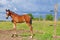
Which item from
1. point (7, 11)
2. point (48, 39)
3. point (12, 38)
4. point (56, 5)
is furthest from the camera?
point (7, 11)

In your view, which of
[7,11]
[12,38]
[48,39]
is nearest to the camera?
[48,39]

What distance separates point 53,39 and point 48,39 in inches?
22.2

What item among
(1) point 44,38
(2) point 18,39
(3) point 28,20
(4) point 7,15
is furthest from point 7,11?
(1) point 44,38

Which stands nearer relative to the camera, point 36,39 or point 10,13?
point 36,39

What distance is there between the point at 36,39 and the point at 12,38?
1.58 metres

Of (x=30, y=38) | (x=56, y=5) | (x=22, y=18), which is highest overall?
(x=56, y=5)

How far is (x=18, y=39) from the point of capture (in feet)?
43.7

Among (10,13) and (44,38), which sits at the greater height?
(10,13)

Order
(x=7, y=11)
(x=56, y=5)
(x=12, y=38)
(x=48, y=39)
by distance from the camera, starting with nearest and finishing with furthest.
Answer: (x=56, y=5), (x=48, y=39), (x=12, y=38), (x=7, y=11)

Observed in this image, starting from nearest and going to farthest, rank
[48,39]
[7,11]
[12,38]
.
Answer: [48,39]
[12,38]
[7,11]

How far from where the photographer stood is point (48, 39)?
41.2ft

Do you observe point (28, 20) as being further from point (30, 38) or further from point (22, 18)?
point (30, 38)

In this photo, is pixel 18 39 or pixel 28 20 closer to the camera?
pixel 18 39

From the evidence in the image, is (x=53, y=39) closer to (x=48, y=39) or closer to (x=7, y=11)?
(x=48, y=39)
